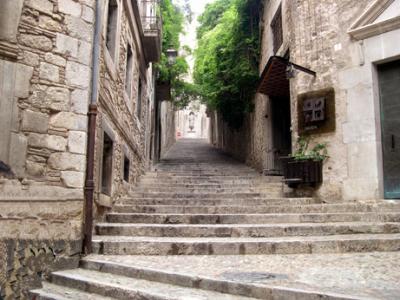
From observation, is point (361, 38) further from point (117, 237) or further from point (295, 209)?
point (117, 237)

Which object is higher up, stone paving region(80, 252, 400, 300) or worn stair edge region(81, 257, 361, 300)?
stone paving region(80, 252, 400, 300)

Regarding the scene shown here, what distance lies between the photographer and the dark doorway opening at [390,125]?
685 cm

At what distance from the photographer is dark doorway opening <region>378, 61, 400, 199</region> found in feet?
22.5

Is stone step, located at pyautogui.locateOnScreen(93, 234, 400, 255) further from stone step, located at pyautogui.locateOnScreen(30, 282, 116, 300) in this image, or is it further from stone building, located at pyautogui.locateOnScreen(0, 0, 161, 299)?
stone step, located at pyautogui.locateOnScreen(30, 282, 116, 300)

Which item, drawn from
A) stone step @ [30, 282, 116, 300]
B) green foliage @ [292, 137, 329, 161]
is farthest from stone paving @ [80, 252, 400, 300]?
green foliage @ [292, 137, 329, 161]

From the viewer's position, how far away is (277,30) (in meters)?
11.1

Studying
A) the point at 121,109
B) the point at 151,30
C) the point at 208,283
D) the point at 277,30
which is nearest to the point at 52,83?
the point at 208,283

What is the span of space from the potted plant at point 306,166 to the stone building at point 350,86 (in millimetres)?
155

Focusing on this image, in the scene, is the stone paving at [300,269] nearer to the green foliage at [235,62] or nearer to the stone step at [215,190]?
the stone step at [215,190]

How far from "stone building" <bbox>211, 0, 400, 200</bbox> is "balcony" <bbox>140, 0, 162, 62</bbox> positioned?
3.40 metres

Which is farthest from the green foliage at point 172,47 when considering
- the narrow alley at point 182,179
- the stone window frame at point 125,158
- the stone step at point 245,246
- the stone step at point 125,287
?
the stone step at point 125,287

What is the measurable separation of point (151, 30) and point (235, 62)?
3.63m

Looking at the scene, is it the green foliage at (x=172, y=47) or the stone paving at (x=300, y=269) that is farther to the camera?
the green foliage at (x=172, y=47)

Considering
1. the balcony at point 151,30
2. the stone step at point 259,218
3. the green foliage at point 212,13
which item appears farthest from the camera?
the green foliage at point 212,13
